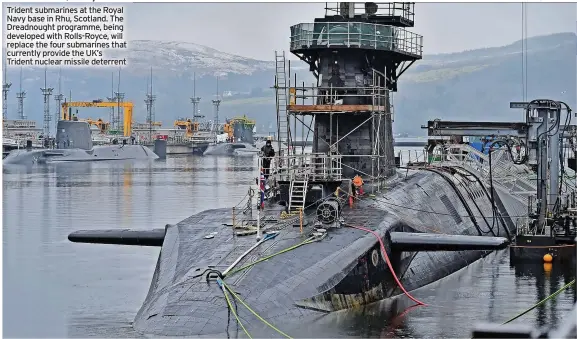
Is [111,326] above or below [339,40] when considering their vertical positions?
below

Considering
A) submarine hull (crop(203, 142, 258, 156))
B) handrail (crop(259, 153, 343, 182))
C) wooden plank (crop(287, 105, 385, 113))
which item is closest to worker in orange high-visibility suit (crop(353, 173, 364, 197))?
handrail (crop(259, 153, 343, 182))

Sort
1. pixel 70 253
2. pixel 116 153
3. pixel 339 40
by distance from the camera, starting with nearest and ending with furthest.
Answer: pixel 339 40, pixel 70 253, pixel 116 153

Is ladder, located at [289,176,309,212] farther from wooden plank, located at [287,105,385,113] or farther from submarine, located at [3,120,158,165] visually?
submarine, located at [3,120,158,165]

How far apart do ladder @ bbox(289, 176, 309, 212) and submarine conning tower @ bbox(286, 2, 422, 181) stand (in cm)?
401

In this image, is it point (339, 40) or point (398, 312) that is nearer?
point (398, 312)

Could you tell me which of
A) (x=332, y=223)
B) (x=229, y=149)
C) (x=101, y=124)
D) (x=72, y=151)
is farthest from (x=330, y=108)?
(x=101, y=124)

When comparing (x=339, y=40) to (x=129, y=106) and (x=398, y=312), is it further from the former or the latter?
(x=129, y=106)

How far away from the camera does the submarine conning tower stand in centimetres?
3028

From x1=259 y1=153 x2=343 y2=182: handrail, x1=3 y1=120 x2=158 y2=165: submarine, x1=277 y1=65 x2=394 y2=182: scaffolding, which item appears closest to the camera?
x1=259 y1=153 x2=343 y2=182: handrail

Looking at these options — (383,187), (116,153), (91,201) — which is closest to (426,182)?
(383,187)

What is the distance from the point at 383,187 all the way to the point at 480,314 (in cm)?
773

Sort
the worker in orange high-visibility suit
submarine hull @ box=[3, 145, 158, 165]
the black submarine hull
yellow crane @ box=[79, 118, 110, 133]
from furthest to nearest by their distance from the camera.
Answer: yellow crane @ box=[79, 118, 110, 133]
submarine hull @ box=[3, 145, 158, 165]
the worker in orange high-visibility suit
the black submarine hull

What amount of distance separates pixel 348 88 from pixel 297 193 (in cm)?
536

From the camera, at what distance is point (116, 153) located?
144 metres
